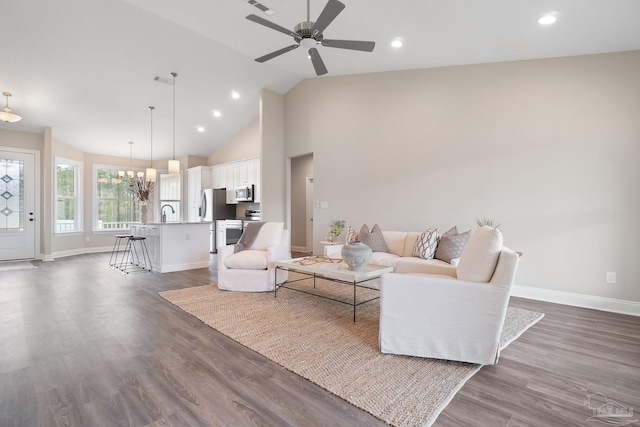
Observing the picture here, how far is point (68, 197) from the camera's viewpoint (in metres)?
7.62

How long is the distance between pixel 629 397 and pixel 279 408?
1.98m

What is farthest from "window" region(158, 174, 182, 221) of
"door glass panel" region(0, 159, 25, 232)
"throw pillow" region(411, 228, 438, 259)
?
"throw pillow" region(411, 228, 438, 259)

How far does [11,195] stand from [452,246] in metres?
8.63

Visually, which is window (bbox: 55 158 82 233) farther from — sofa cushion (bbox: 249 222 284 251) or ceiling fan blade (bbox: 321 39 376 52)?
ceiling fan blade (bbox: 321 39 376 52)

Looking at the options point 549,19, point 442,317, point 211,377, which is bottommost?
point 211,377

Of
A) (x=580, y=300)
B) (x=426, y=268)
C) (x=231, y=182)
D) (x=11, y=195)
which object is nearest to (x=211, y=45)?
(x=231, y=182)

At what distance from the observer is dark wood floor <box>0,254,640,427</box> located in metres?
1.60

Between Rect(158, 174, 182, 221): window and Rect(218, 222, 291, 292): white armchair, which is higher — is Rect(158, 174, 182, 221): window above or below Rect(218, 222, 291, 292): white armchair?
above

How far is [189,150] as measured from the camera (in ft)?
28.4

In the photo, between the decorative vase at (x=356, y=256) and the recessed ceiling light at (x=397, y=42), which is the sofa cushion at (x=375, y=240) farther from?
the recessed ceiling light at (x=397, y=42)

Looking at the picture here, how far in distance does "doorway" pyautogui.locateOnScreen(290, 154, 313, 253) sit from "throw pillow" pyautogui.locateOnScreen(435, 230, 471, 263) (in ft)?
14.3

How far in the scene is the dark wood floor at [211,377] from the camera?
160 cm

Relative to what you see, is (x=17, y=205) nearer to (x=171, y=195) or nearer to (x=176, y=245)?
(x=171, y=195)

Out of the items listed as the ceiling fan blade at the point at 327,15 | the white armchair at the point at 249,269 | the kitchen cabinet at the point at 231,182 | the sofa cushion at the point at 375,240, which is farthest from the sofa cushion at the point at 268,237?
the kitchen cabinet at the point at 231,182
